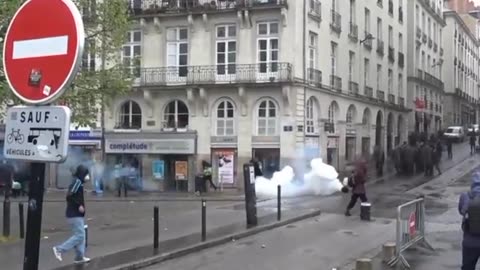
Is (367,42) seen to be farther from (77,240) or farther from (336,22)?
(77,240)

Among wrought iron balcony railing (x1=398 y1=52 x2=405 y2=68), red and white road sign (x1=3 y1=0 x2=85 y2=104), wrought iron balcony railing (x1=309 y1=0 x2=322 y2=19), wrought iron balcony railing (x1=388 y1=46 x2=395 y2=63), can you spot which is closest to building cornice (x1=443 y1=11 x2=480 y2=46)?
wrought iron balcony railing (x1=398 y1=52 x2=405 y2=68)

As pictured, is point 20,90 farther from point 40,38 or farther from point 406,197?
point 406,197

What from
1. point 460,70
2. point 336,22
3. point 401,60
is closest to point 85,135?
point 336,22

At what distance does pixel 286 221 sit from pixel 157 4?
20.4 meters

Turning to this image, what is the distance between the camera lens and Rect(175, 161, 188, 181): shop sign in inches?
1303

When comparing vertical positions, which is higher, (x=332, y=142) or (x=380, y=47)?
(x=380, y=47)

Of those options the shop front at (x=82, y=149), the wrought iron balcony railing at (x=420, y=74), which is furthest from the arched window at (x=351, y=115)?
the wrought iron balcony railing at (x=420, y=74)

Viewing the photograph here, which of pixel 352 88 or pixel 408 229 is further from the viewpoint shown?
pixel 352 88

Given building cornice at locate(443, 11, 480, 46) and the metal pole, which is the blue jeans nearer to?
the metal pole

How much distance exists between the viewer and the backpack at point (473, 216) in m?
7.47

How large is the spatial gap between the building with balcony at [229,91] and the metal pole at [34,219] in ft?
89.9

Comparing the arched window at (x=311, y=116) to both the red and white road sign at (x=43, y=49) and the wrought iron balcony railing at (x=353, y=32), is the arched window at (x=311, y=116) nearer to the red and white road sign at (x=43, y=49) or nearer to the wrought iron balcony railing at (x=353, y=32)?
the wrought iron balcony railing at (x=353, y=32)

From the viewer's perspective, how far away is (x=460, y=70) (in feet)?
266

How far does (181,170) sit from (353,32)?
14355mm
